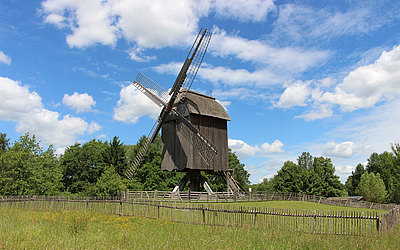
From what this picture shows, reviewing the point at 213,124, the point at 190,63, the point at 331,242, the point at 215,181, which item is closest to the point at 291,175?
the point at 215,181

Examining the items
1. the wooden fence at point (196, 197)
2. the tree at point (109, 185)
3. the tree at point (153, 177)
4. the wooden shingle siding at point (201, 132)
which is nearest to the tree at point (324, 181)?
the wooden fence at point (196, 197)

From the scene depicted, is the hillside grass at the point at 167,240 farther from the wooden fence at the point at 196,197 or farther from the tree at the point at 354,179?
the tree at the point at 354,179

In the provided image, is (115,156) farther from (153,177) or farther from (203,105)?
(203,105)

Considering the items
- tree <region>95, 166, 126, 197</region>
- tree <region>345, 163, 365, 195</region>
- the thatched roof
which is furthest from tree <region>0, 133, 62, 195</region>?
tree <region>345, 163, 365, 195</region>

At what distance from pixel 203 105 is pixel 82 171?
27.6 m

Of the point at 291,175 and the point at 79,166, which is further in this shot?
the point at 291,175

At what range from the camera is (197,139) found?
25203 millimetres

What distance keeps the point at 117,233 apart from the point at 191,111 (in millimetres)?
15836

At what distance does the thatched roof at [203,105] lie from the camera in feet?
85.9

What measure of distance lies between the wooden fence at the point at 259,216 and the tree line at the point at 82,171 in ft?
37.9

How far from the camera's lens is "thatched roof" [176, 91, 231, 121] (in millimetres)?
26188

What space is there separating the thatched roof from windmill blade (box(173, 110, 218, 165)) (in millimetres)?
1198

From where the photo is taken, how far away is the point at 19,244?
8156mm

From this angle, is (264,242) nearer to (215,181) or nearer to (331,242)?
(331,242)
